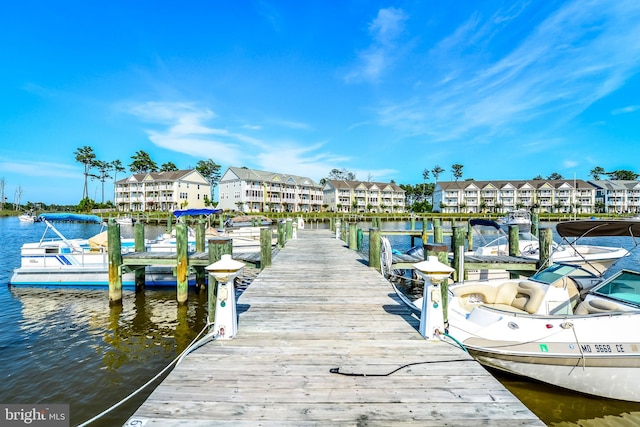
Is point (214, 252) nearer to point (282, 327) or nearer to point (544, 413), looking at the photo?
point (282, 327)

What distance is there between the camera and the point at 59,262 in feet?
50.4

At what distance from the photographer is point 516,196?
99750 mm

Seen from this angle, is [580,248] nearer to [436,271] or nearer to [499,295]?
[499,295]

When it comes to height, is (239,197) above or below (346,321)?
above

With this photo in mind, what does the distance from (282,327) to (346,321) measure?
43.4 inches

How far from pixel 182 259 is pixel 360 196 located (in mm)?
92422

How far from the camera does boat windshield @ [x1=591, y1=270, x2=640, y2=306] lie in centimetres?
669

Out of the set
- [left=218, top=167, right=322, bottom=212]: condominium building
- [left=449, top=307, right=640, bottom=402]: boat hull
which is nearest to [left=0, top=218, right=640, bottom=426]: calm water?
[left=449, top=307, right=640, bottom=402]: boat hull

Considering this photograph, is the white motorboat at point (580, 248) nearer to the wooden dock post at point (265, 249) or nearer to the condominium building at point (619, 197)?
the wooden dock post at point (265, 249)

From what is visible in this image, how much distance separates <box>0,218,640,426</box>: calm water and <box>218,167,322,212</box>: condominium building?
6685cm

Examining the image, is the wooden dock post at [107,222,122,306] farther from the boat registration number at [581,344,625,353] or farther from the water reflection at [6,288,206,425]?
the boat registration number at [581,344,625,353]

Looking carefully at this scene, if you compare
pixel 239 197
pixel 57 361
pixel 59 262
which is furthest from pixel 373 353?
pixel 239 197

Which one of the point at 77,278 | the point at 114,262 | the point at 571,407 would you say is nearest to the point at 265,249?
the point at 114,262

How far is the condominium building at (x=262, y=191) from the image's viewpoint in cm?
8056
